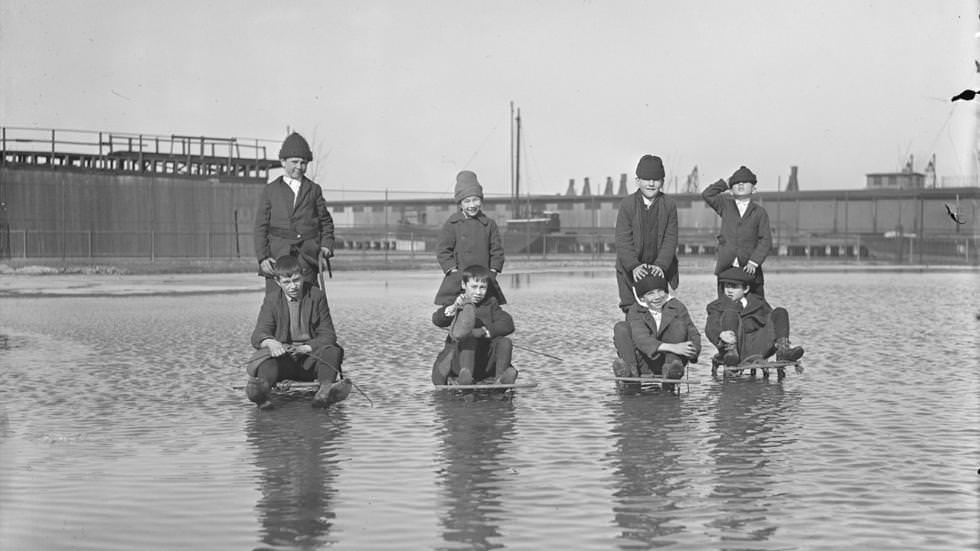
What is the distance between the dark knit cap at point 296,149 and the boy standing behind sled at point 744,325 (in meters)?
3.78

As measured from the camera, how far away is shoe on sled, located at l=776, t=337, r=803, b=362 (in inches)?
444

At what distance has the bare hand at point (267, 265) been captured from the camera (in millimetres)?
9977

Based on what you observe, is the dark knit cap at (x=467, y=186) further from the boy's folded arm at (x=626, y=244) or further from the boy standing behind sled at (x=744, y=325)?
the boy standing behind sled at (x=744, y=325)

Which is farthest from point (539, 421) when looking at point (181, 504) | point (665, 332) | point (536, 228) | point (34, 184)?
point (536, 228)

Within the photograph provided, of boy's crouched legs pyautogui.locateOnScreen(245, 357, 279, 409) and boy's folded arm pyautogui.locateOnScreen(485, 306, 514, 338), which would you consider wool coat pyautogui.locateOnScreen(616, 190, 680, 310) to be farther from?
boy's crouched legs pyautogui.locateOnScreen(245, 357, 279, 409)

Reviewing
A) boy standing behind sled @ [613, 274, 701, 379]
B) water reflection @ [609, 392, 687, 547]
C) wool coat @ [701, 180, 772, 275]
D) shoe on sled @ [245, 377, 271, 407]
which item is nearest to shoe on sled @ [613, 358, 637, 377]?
boy standing behind sled @ [613, 274, 701, 379]

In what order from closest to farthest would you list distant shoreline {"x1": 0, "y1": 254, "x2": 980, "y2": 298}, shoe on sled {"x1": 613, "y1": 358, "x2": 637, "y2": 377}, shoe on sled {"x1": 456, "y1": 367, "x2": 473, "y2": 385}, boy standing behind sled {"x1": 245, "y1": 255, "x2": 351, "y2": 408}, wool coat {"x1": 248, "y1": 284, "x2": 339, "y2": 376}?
boy standing behind sled {"x1": 245, "y1": 255, "x2": 351, "y2": 408}
wool coat {"x1": 248, "y1": 284, "x2": 339, "y2": 376}
shoe on sled {"x1": 456, "y1": 367, "x2": 473, "y2": 385}
shoe on sled {"x1": 613, "y1": 358, "x2": 637, "y2": 377}
distant shoreline {"x1": 0, "y1": 254, "x2": 980, "y2": 298}

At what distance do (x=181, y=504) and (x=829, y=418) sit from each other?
4.55 meters

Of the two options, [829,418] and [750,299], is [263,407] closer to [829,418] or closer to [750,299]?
[829,418]

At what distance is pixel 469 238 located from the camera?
1042cm

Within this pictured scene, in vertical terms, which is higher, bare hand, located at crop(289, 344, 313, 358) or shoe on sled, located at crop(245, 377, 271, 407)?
bare hand, located at crop(289, 344, 313, 358)

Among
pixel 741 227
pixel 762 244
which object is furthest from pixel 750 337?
pixel 741 227

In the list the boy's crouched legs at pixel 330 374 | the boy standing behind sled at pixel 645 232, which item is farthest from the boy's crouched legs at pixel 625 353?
the boy's crouched legs at pixel 330 374

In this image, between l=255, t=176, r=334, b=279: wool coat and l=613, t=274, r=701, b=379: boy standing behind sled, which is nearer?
l=613, t=274, r=701, b=379: boy standing behind sled
